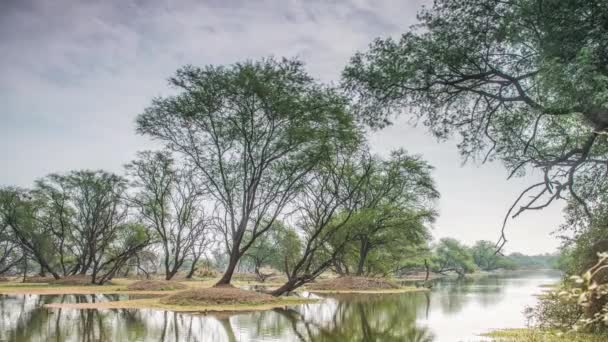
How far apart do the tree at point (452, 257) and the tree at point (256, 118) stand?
102 meters

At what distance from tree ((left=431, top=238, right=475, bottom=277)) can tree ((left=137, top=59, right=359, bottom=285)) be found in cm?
10170

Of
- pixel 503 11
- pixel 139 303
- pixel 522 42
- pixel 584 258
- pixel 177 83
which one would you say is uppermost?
A: pixel 177 83

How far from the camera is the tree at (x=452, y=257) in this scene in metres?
132

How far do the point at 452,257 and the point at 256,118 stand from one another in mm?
113843

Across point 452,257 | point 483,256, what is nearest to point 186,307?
point 452,257

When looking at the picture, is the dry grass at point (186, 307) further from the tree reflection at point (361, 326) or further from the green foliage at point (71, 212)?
the green foliage at point (71, 212)

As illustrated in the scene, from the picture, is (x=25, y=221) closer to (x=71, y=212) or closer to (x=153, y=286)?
(x=71, y=212)

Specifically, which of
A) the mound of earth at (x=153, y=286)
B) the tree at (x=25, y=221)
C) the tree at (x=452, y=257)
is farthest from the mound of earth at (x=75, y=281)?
the tree at (x=452, y=257)

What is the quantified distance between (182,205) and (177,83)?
31.9 metres

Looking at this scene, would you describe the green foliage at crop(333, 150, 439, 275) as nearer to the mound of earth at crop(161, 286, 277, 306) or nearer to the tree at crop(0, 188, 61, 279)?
the mound of earth at crop(161, 286, 277, 306)

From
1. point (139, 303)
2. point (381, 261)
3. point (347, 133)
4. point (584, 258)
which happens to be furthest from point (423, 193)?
point (584, 258)

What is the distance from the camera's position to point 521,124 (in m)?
15.7

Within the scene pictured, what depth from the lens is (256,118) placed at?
105 ft

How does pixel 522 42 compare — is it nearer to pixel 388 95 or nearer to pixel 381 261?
pixel 388 95
